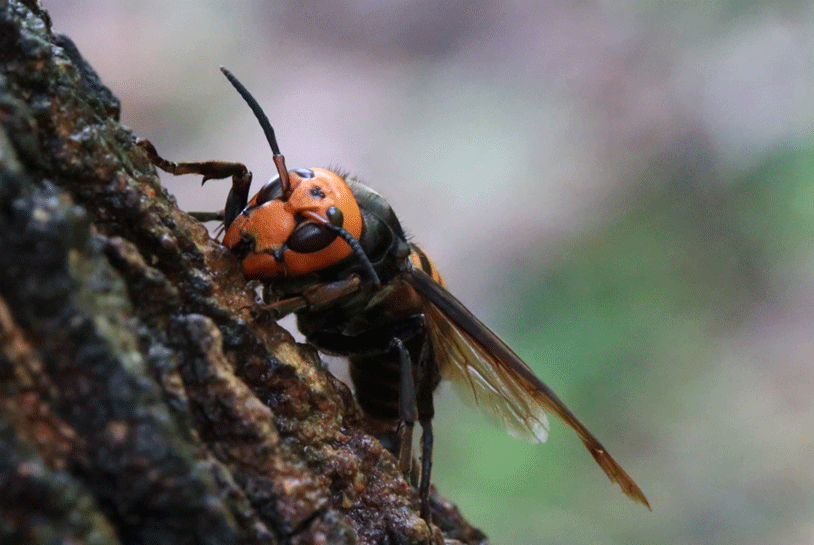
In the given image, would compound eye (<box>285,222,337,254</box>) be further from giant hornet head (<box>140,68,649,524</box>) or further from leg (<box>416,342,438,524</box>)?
leg (<box>416,342,438,524</box>)

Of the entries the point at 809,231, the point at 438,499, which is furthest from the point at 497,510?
the point at 809,231

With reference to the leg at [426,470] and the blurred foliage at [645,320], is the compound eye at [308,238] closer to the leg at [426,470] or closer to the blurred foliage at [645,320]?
the leg at [426,470]

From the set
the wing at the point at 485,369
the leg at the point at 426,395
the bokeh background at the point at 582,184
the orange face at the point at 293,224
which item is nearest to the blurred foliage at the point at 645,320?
the bokeh background at the point at 582,184

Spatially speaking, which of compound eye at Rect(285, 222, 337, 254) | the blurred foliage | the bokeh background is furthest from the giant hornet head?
the blurred foliage

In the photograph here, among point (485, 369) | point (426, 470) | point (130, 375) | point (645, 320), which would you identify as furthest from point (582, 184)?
point (130, 375)

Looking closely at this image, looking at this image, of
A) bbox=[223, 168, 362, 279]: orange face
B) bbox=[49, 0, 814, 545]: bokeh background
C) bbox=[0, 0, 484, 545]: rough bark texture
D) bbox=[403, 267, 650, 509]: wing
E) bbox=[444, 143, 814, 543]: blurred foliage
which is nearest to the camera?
bbox=[0, 0, 484, 545]: rough bark texture

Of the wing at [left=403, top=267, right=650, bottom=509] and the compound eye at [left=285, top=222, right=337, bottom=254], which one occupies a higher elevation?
the compound eye at [left=285, top=222, right=337, bottom=254]

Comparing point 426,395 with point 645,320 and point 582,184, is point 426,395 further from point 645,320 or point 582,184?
point 582,184
